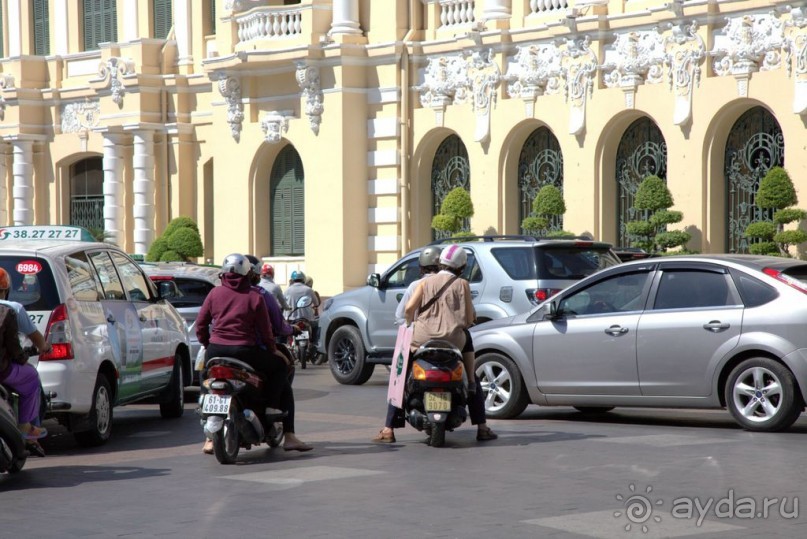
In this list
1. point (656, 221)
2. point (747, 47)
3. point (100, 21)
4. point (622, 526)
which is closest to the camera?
point (622, 526)

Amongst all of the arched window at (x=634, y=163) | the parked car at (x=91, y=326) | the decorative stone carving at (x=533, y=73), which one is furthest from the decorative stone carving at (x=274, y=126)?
the parked car at (x=91, y=326)

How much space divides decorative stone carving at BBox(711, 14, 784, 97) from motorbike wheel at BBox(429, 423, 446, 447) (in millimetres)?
13354

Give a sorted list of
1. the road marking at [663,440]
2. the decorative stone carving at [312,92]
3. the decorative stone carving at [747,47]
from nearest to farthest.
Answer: the road marking at [663,440] → the decorative stone carving at [747,47] → the decorative stone carving at [312,92]

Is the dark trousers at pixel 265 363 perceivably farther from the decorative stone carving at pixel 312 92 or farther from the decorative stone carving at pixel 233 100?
the decorative stone carving at pixel 233 100

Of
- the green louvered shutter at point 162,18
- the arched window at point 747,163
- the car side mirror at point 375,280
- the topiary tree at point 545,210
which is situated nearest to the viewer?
the car side mirror at point 375,280

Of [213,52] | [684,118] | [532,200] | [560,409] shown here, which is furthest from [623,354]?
[213,52]

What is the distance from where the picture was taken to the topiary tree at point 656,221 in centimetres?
2456

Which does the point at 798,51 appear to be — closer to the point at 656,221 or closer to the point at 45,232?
the point at 656,221

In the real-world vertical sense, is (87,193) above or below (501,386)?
above

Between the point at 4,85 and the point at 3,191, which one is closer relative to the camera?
→ the point at 4,85

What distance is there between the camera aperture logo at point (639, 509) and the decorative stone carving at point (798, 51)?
14.6 meters

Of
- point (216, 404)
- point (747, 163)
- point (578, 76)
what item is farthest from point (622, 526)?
point (578, 76)

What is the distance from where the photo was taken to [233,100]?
33219 millimetres

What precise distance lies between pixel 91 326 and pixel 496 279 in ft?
19.6
